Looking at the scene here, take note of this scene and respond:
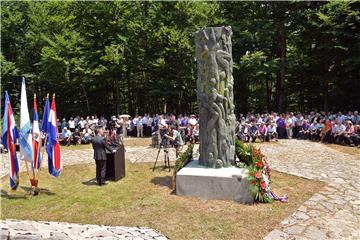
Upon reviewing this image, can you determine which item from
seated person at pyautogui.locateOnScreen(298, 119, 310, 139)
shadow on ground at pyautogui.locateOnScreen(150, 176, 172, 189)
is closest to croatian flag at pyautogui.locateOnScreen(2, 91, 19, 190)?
shadow on ground at pyautogui.locateOnScreen(150, 176, 172, 189)

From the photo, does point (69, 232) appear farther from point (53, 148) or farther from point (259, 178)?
point (259, 178)

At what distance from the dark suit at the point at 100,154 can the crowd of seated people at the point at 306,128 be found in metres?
9.73

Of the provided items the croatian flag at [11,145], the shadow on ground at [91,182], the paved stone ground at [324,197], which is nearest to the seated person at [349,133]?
the paved stone ground at [324,197]

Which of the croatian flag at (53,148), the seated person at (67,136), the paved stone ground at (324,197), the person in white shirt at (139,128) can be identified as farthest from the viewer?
the person in white shirt at (139,128)

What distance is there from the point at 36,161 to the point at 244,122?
41.3ft

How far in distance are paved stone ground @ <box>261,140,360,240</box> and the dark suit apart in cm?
590

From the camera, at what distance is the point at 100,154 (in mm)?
10750

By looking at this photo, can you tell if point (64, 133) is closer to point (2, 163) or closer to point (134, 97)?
point (2, 163)

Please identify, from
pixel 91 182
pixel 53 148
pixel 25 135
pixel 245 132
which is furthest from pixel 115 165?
pixel 245 132

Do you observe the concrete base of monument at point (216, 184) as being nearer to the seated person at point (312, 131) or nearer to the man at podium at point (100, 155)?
the man at podium at point (100, 155)

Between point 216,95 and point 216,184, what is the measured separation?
2537 millimetres

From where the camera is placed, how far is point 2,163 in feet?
47.8

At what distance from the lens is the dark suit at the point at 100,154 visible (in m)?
10.7

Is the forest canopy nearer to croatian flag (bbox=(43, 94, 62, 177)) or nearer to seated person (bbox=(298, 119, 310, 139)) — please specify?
seated person (bbox=(298, 119, 310, 139))
